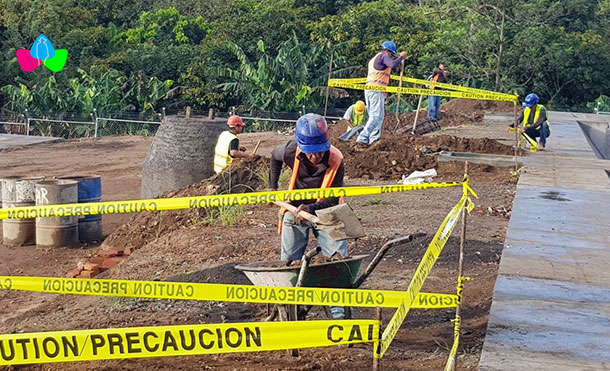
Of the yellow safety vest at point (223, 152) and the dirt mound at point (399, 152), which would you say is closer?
the yellow safety vest at point (223, 152)

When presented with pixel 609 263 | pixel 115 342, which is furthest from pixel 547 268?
pixel 115 342

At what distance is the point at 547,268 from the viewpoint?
7.97 meters

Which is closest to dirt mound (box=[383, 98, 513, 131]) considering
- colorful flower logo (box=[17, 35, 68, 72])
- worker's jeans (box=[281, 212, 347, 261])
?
colorful flower logo (box=[17, 35, 68, 72])

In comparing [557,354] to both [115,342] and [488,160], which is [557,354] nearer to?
[115,342]

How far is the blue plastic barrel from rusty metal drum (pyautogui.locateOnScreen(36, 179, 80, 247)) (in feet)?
0.62

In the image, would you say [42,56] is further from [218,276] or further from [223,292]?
[223,292]

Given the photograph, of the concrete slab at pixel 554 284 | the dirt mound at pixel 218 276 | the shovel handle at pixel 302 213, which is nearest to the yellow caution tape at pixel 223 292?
the concrete slab at pixel 554 284

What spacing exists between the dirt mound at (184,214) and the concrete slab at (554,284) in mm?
3654

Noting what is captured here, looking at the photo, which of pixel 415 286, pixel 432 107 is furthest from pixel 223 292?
pixel 432 107

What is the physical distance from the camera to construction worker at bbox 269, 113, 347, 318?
22.0ft

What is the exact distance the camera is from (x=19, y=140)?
2622 centimetres

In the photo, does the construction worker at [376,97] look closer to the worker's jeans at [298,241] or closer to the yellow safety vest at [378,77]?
the yellow safety vest at [378,77]

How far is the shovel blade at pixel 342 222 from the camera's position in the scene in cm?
619

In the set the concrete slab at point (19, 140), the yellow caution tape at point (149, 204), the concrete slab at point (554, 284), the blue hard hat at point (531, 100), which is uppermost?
the blue hard hat at point (531, 100)
